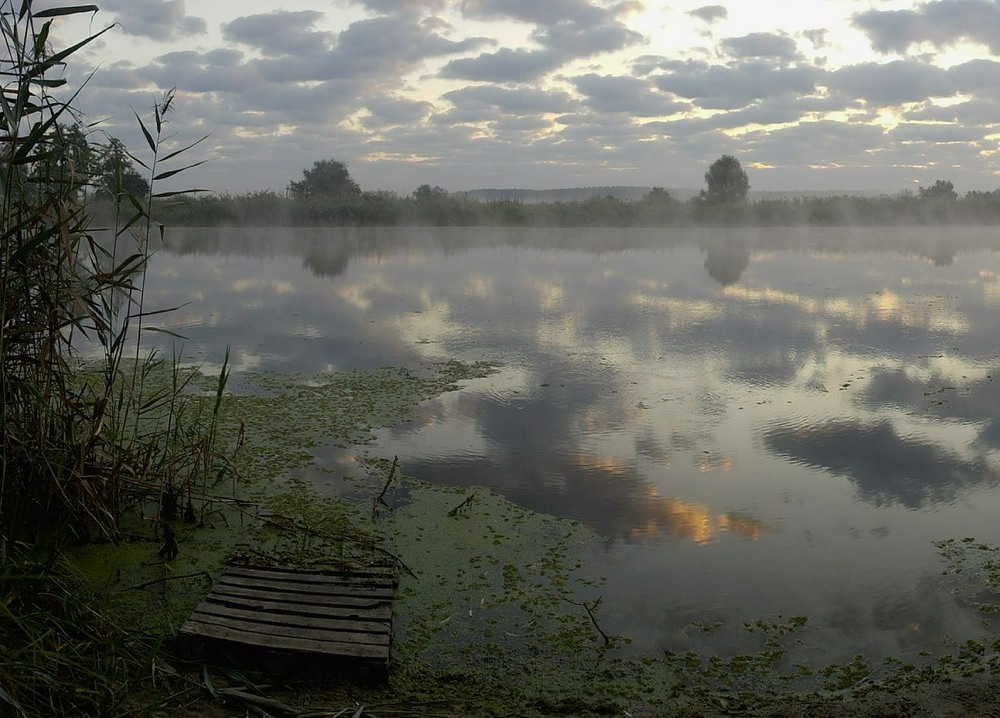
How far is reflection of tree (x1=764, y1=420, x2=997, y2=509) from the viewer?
5.62m

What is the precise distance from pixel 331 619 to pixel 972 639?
2.81 meters

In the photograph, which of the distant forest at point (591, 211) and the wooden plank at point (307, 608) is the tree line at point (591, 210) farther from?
the wooden plank at point (307, 608)

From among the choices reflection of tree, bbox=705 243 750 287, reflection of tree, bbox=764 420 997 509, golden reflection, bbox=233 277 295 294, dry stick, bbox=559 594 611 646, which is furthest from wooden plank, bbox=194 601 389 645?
reflection of tree, bbox=705 243 750 287

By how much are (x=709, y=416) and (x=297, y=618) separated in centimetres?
480

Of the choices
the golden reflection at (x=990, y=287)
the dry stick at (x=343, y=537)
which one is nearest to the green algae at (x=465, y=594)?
the dry stick at (x=343, y=537)

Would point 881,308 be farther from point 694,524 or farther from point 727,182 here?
point 727,182

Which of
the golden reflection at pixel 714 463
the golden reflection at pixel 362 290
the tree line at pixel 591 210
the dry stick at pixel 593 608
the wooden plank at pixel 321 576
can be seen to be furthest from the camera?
the tree line at pixel 591 210

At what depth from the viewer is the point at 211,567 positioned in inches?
166

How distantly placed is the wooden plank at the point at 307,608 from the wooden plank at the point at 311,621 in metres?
0.03

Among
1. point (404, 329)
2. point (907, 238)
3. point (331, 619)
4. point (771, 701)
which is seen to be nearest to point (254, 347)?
point (404, 329)

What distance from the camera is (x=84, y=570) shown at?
13.3ft

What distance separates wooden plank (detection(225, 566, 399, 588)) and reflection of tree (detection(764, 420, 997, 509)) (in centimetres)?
329

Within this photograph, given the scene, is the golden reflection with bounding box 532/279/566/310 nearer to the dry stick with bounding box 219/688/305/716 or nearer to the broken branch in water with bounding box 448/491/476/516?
the broken branch in water with bounding box 448/491/476/516

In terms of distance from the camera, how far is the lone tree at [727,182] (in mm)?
55125
